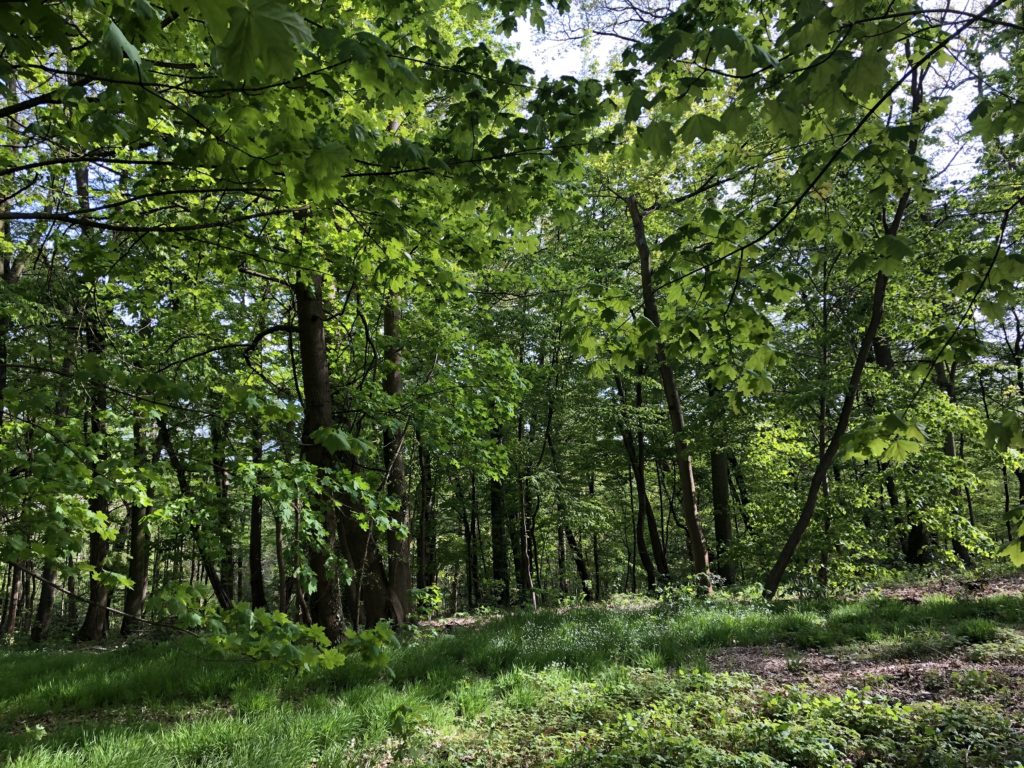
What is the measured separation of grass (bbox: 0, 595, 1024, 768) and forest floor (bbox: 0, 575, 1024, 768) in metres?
0.02

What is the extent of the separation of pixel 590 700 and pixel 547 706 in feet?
1.22

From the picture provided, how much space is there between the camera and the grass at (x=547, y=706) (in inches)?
148

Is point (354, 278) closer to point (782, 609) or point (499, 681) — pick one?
point (499, 681)

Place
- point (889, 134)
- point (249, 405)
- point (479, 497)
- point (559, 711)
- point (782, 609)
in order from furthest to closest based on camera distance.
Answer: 1. point (479, 497)
2. point (782, 609)
3. point (559, 711)
4. point (249, 405)
5. point (889, 134)

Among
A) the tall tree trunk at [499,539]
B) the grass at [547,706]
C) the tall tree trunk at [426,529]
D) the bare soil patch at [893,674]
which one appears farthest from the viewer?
the tall tree trunk at [499,539]

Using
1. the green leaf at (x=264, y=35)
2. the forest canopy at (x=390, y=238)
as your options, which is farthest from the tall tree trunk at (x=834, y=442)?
the green leaf at (x=264, y=35)

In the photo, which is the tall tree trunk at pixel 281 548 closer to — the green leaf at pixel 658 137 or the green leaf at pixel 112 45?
the green leaf at pixel 112 45

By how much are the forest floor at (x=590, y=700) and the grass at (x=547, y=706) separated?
18 millimetres

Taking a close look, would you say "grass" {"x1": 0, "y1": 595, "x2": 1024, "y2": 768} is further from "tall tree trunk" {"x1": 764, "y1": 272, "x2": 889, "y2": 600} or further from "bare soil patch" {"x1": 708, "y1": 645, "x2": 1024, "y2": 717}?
"tall tree trunk" {"x1": 764, "y1": 272, "x2": 889, "y2": 600}

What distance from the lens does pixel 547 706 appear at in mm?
4941

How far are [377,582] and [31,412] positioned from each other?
6131 mm

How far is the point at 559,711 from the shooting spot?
482 centimetres

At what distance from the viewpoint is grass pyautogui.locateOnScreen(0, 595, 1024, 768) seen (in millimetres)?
3754

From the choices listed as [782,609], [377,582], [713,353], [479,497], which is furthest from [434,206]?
[479,497]
